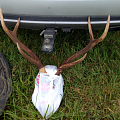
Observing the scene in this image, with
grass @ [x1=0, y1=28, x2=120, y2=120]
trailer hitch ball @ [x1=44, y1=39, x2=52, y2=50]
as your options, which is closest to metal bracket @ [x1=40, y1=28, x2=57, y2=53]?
trailer hitch ball @ [x1=44, y1=39, x2=52, y2=50]

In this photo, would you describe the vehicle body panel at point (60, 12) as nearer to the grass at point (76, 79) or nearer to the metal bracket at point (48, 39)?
the metal bracket at point (48, 39)

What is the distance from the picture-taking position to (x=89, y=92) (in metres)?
2.22

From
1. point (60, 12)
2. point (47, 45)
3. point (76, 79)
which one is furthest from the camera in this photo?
point (76, 79)

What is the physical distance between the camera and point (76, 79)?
2.37 meters

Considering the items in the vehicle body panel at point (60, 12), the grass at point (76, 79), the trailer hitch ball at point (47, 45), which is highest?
the vehicle body panel at point (60, 12)

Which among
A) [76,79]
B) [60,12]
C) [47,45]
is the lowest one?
[76,79]

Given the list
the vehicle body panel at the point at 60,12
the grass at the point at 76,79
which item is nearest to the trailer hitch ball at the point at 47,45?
the vehicle body panel at the point at 60,12

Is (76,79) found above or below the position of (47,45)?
below

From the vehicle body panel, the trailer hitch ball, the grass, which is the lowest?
the grass

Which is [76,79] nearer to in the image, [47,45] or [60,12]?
[47,45]

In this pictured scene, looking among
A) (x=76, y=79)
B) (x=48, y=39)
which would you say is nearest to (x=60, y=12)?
(x=48, y=39)

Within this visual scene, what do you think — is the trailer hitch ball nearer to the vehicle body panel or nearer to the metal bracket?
the metal bracket

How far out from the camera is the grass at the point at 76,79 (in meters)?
2.09

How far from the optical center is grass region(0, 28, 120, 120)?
2.09m
